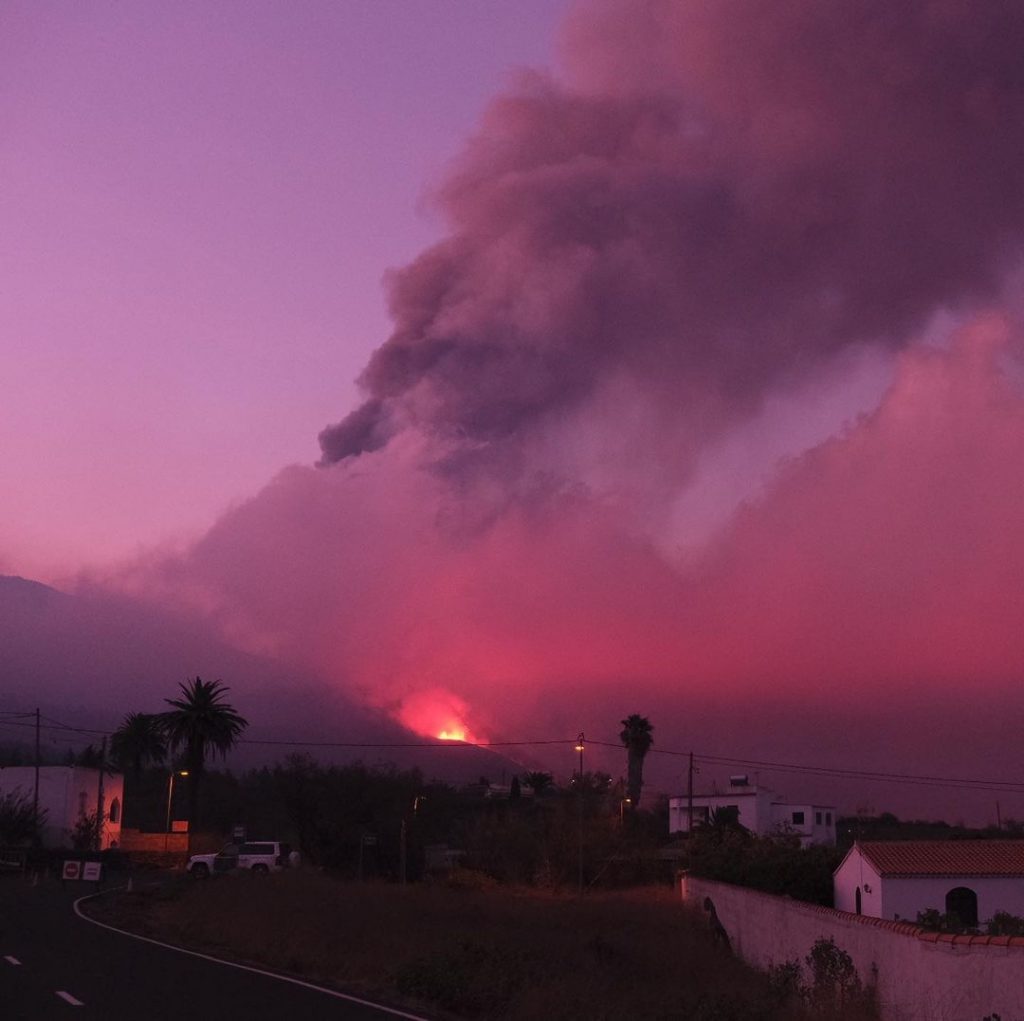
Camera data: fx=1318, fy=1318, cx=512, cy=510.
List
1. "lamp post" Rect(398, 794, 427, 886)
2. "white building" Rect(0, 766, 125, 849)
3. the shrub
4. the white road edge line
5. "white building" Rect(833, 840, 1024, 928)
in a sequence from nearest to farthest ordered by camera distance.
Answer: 1. the white road edge line
2. "white building" Rect(833, 840, 1024, 928)
3. "lamp post" Rect(398, 794, 427, 886)
4. the shrub
5. "white building" Rect(0, 766, 125, 849)

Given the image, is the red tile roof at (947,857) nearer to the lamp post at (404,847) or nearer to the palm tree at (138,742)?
the lamp post at (404,847)

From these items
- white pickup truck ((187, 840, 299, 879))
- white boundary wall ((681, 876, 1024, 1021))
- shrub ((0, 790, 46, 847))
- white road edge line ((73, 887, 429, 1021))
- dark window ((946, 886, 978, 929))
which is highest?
white boundary wall ((681, 876, 1024, 1021))

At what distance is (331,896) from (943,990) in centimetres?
2277

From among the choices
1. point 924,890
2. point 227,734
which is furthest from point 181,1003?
point 227,734

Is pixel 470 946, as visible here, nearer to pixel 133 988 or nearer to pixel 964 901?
pixel 133 988

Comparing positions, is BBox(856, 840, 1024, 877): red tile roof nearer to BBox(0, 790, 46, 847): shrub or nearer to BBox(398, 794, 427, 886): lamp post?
BBox(398, 794, 427, 886): lamp post

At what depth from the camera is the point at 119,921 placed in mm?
37719

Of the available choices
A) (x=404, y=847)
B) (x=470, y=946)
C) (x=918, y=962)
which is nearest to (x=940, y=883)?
(x=404, y=847)

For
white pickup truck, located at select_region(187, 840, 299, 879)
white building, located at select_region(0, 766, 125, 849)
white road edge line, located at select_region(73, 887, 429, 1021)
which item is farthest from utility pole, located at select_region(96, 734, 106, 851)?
white road edge line, located at select_region(73, 887, 429, 1021)

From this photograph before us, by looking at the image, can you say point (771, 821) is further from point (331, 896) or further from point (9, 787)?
point (331, 896)

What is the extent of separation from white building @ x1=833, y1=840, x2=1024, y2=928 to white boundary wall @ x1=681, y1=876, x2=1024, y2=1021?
49.8ft

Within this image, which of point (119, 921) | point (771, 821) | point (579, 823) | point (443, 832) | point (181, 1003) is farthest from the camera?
point (771, 821)

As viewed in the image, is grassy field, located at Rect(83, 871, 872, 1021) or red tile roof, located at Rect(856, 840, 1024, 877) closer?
grassy field, located at Rect(83, 871, 872, 1021)

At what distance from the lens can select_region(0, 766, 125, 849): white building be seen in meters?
93.4
